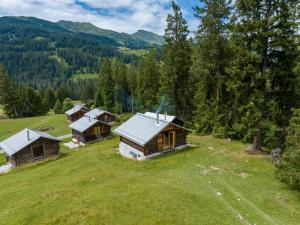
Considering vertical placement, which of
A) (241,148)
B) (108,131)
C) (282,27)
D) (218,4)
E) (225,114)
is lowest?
(108,131)

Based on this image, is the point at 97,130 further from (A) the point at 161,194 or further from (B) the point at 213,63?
(A) the point at 161,194

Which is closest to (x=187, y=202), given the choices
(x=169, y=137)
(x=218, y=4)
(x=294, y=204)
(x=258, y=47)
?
(x=294, y=204)

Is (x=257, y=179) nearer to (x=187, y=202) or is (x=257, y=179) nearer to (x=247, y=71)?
(x=187, y=202)

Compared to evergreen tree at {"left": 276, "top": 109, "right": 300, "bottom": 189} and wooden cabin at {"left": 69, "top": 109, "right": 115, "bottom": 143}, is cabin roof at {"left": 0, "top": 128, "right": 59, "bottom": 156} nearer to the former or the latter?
wooden cabin at {"left": 69, "top": 109, "right": 115, "bottom": 143}

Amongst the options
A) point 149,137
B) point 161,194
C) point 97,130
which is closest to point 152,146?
point 149,137

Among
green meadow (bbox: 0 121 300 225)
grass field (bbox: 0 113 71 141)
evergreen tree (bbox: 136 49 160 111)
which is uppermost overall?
evergreen tree (bbox: 136 49 160 111)

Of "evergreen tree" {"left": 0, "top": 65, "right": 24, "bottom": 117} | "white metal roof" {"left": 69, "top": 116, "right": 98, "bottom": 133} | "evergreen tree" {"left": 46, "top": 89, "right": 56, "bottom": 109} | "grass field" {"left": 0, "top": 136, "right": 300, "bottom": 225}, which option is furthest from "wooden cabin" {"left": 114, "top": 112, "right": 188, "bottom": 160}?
"evergreen tree" {"left": 46, "top": 89, "right": 56, "bottom": 109}
